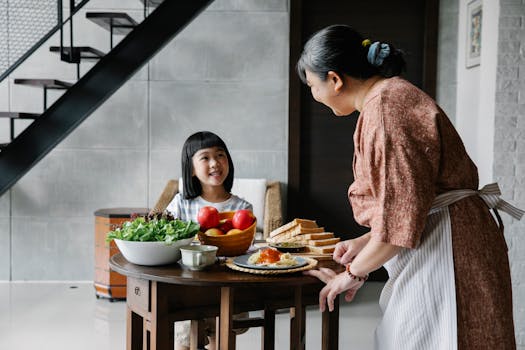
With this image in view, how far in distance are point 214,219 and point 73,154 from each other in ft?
10.6

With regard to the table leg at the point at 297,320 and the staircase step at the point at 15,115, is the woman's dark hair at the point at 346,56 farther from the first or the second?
the staircase step at the point at 15,115

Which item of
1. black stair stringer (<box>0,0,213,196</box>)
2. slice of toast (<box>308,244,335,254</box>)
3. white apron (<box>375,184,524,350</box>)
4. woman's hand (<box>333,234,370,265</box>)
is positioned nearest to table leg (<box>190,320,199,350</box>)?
slice of toast (<box>308,244,335,254</box>)

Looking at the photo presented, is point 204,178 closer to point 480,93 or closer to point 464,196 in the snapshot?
point 464,196

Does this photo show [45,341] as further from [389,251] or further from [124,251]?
[389,251]

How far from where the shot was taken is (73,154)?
213 inches

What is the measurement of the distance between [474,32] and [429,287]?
3.36m

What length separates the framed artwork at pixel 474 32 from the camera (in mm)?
4754

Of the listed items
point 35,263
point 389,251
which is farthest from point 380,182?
point 35,263

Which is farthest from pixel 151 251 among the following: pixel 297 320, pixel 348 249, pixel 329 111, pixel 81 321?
pixel 329 111

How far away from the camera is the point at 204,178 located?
322cm

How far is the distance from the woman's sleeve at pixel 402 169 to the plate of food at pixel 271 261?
431 mm

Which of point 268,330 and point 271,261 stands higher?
point 271,261

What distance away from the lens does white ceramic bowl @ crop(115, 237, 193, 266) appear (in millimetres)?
2240

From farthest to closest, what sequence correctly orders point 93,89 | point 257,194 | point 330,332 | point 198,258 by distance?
1. point 257,194
2. point 93,89
3. point 330,332
4. point 198,258
